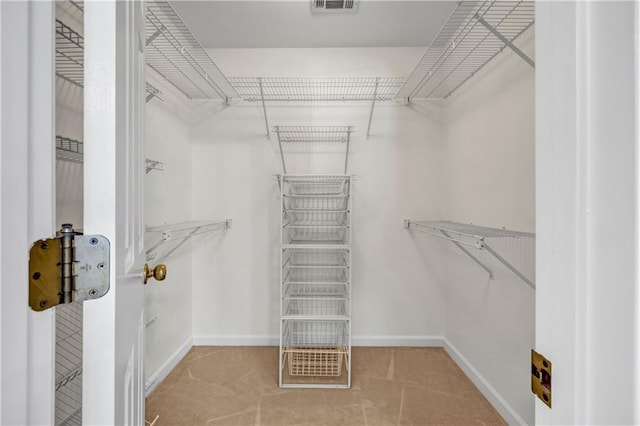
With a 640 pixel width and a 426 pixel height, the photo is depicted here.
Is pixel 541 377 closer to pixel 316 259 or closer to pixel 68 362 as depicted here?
pixel 68 362

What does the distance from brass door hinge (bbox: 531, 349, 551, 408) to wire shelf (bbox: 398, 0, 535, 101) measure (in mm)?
1373

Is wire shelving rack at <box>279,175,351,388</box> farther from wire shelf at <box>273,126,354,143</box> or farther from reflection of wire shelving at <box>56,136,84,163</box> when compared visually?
reflection of wire shelving at <box>56,136,84,163</box>

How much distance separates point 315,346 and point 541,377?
197cm

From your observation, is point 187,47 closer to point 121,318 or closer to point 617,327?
point 121,318

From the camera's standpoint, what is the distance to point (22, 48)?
0.36m

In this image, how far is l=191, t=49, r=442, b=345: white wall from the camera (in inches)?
97.0

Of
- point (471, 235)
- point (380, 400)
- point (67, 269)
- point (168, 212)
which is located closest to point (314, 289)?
point (380, 400)

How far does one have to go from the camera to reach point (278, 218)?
97.1 inches

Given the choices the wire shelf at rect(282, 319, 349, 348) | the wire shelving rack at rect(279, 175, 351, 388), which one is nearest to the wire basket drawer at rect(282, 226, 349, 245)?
the wire shelving rack at rect(279, 175, 351, 388)

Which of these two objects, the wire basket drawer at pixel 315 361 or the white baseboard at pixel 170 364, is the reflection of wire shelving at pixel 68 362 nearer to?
the white baseboard at pixel 170 364

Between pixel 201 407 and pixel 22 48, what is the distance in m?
1.94

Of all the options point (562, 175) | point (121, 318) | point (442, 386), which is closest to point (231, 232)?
point (442, 386)

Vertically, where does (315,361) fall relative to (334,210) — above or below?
below

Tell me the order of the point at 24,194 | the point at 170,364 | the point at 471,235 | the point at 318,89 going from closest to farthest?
the point at 24,194, the point at 471,235, the point at 170,364, the point at 318,89
